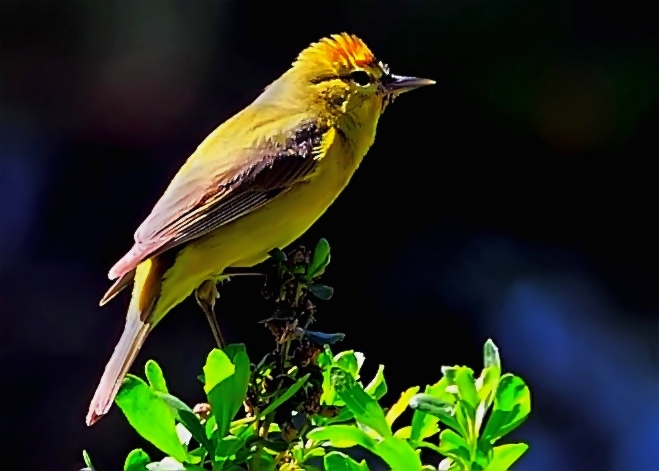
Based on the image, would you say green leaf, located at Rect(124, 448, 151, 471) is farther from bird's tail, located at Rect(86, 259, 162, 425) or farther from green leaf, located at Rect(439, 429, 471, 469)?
bird's tail, located at Rect(86, 259, 162, 425)

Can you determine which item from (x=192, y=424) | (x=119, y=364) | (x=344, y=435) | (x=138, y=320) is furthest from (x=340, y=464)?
(x=138, y=320)

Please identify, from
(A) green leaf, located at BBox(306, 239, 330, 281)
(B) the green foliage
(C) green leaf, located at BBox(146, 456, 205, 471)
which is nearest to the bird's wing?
(A) green leaf, located at BBox(306, 239, 330, 281)

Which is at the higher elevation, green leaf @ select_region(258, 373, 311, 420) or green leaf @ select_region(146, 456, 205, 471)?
green leaf @ select_region(258, 373, 311, 420)

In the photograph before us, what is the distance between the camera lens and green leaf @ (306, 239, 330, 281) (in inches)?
46.9

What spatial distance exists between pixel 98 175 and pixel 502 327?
1216 millimetres

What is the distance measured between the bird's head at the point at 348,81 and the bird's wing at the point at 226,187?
145mm

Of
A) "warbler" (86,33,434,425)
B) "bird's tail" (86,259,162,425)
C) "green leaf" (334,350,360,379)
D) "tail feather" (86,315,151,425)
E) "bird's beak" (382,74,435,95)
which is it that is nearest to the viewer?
"green leaf" (334,350,360,379)

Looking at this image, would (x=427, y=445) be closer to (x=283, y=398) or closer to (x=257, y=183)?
(x=283, y=398)

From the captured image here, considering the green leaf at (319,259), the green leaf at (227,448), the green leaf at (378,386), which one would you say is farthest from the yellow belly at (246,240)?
the green leaf at (227,448)

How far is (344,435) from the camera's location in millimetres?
979

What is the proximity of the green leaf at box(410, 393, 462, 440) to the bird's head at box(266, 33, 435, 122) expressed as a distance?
1244mm

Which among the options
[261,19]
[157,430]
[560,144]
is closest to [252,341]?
[261,19]

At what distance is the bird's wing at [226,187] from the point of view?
180cm

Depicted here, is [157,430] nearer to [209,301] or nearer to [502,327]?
[209,301]
